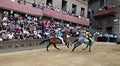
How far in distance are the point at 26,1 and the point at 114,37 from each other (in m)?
17.7

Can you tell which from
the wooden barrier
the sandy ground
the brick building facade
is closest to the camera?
the sandy ground

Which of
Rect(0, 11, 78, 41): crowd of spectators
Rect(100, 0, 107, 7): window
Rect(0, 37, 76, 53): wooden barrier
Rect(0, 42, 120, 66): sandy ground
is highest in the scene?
Rect(100, 0, 107, 7): window

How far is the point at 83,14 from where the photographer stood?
44094 mm

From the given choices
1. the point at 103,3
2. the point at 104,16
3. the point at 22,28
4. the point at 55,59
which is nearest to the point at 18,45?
the point at 22,28

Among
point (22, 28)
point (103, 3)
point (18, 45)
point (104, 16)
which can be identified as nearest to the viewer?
point (18, 45)

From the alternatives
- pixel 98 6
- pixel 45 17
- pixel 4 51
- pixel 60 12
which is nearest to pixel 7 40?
pixel 4 51

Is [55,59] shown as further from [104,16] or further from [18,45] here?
[104,16]

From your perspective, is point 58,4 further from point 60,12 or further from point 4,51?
point 4,51

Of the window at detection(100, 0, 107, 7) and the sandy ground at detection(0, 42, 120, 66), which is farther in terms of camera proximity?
the window at detection(100, 0, 107, 7)

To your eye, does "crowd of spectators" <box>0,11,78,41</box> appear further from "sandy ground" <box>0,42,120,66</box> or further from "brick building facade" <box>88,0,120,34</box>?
"brick building facade" <box>88,0,120,34</box>

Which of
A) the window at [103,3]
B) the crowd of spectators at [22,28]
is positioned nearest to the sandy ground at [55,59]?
the crowd of spectators at [22,28]

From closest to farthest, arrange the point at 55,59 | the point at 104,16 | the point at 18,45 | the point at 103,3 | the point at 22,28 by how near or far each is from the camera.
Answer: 1. the point at 55,59
2. the point at 18,45
3. the point at 22,28
4. the point at 104,16
5. the point at 103,3

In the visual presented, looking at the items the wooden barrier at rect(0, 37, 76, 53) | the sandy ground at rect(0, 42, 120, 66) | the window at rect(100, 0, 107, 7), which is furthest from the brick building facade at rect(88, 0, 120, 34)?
the sandy ground at rect(0, 42, 120, 66)

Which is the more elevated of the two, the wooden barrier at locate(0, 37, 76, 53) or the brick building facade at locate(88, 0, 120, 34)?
the brick building facade at locate(88, 0, 120, 34)
